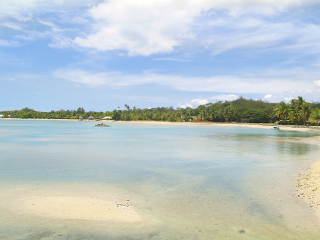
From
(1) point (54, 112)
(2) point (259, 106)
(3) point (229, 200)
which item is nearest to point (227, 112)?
(2) point (259, 106)

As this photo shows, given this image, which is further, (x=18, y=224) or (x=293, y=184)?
(x=293, y=184)

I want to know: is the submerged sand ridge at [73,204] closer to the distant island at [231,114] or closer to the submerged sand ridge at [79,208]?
the submerged sand ridge at [79,208]

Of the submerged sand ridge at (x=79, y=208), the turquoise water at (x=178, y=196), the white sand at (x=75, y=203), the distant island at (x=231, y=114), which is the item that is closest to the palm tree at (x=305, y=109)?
the distant island at (x=231, y=114)

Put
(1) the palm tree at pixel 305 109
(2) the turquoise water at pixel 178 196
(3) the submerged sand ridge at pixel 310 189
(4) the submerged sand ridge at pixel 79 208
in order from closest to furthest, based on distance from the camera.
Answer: (2) the turquoise water at pixel 178 196, (4) the submerged sand ridge at pixel 79 208, (3) the submerged sand ridge at pixel 310 189, (1) the palm tree at pixel 305 109

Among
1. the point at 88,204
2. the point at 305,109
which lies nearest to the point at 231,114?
the point at 305,109

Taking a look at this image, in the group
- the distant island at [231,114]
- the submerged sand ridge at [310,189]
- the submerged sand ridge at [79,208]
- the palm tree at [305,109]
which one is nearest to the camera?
the submerged sand ridge at [79,208]

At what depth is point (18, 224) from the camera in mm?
6598

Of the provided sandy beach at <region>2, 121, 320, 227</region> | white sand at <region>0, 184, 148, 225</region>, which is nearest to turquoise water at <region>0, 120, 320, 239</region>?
white sand at <region>0, 184, 148, 225</region>

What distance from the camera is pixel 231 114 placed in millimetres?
104688

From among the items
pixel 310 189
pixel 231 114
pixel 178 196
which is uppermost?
pixel 231 114

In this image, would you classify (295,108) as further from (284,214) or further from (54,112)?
(54,112)

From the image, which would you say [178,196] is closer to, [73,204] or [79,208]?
[79,208]

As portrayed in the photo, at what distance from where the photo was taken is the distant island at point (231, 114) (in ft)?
228

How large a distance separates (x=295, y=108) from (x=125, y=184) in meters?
71.9
